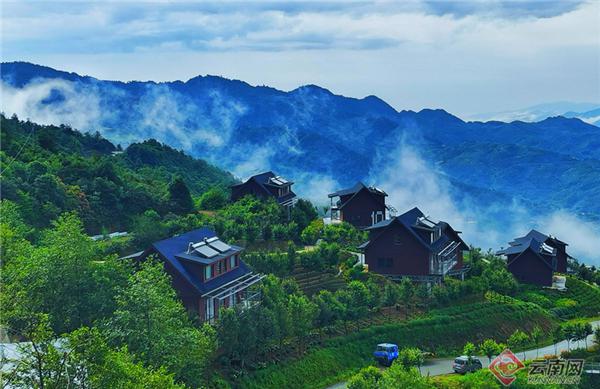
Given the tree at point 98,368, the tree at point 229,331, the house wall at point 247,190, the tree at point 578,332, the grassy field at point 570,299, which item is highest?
the tree at point 98,368

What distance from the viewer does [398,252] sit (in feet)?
115

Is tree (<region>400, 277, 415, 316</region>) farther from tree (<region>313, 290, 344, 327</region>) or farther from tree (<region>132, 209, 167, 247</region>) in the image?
tree (<region>132, 209, 167, 247</region>)

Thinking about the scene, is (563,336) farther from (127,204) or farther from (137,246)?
(127,204)

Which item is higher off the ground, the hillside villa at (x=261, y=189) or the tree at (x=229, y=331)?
the hillside villa at (x=261, y=189)

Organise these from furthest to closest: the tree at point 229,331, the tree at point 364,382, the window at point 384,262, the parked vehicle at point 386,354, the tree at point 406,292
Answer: the window at point 384,262 < the tree at point 406,292 < the parked vehicle at point 386,354 < the tree at point 229,331 < the tree at point 364,382

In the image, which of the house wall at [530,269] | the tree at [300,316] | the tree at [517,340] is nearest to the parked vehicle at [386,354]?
the tree at [300,316]

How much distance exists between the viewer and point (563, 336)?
2750 cm

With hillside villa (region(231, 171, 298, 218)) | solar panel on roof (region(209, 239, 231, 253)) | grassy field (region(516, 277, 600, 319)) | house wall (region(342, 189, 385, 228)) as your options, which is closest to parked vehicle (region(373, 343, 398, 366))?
solar panel on roof (region(209, 239, 231, 253))

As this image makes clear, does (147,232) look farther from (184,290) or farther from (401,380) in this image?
(401,380)

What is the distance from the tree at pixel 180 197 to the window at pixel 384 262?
42.9 ft

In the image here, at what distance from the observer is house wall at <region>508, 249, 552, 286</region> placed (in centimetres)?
3894

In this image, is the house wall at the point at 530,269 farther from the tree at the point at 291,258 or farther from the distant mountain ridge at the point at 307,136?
the distant mountain ridge at the point at 307,136

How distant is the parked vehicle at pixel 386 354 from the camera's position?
86.5ft

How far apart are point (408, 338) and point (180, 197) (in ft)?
61.8
